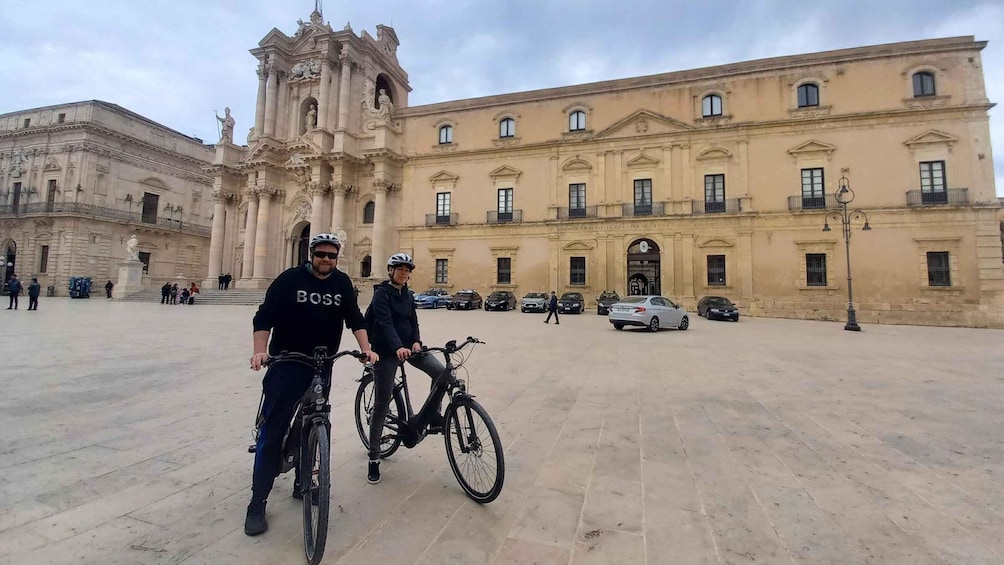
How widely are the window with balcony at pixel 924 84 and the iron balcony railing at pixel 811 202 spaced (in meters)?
6.93

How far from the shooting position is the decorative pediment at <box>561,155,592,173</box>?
29000 millimetres

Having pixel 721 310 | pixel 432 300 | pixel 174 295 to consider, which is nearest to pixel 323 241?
pixel 721 310

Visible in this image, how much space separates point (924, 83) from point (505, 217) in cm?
2460

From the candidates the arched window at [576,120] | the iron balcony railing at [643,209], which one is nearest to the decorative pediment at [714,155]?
the iron balcony railing at [643,209]

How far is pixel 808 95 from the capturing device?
25609mm

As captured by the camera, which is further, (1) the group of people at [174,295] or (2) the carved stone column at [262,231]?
(2) the carved stone column at [262,231]

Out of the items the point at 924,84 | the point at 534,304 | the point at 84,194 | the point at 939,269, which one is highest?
the point at 924,84

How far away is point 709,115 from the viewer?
2712 centimetres

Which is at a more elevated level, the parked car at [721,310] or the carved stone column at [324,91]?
the carved stone column at [324,91]

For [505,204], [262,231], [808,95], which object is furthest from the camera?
[262,231]

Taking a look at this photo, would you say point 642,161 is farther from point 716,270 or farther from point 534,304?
point 534,304

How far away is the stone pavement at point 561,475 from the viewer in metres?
2.40

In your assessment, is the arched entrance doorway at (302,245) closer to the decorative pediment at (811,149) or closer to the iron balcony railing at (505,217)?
the iron balcony railing at (505,217)

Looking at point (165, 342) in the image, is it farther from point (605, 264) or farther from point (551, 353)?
point (605, 264)
